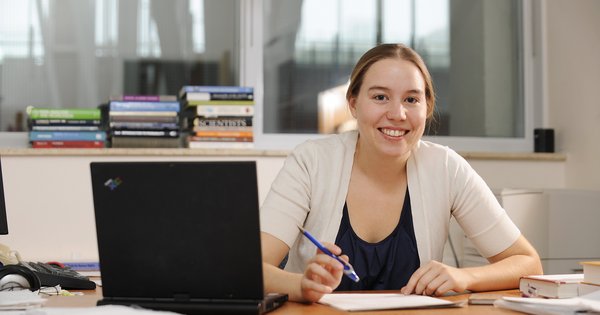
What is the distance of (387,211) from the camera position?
229 centimetres

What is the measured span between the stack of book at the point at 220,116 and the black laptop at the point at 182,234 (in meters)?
2.13

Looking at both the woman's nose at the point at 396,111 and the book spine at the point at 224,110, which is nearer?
the woman's nose at the point at 396,111

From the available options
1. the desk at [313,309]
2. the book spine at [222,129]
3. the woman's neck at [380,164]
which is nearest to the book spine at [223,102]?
the book spine at [222,129]

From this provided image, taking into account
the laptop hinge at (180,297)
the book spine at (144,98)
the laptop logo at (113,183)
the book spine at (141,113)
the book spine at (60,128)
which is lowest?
the laptop hinge at (180,297)

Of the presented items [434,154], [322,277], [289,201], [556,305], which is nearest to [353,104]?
[434,154]

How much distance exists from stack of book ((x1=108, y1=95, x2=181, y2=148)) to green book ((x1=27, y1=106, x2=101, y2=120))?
0.07 m

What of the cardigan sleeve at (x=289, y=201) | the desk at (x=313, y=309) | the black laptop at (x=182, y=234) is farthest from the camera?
the cardigan sleeve at (x=289, y=201)

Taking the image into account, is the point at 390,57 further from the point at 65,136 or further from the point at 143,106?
the point at 65,136

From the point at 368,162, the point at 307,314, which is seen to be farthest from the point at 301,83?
the point at 307,314

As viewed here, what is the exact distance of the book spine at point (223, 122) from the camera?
363 centimetres

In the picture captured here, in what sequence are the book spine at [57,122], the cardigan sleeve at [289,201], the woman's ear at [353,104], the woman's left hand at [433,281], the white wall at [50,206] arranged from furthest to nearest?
the book spine at [57,122] → the white wall at [50,206] → the woman's ear at [353,104] → the cardigan sleeve at [289,201] → the woman's left hand at [433,281]

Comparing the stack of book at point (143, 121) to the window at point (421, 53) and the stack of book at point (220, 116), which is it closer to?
the stack of book at point (220, 116)

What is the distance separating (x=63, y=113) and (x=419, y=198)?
6.14 ft

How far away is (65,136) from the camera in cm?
353
